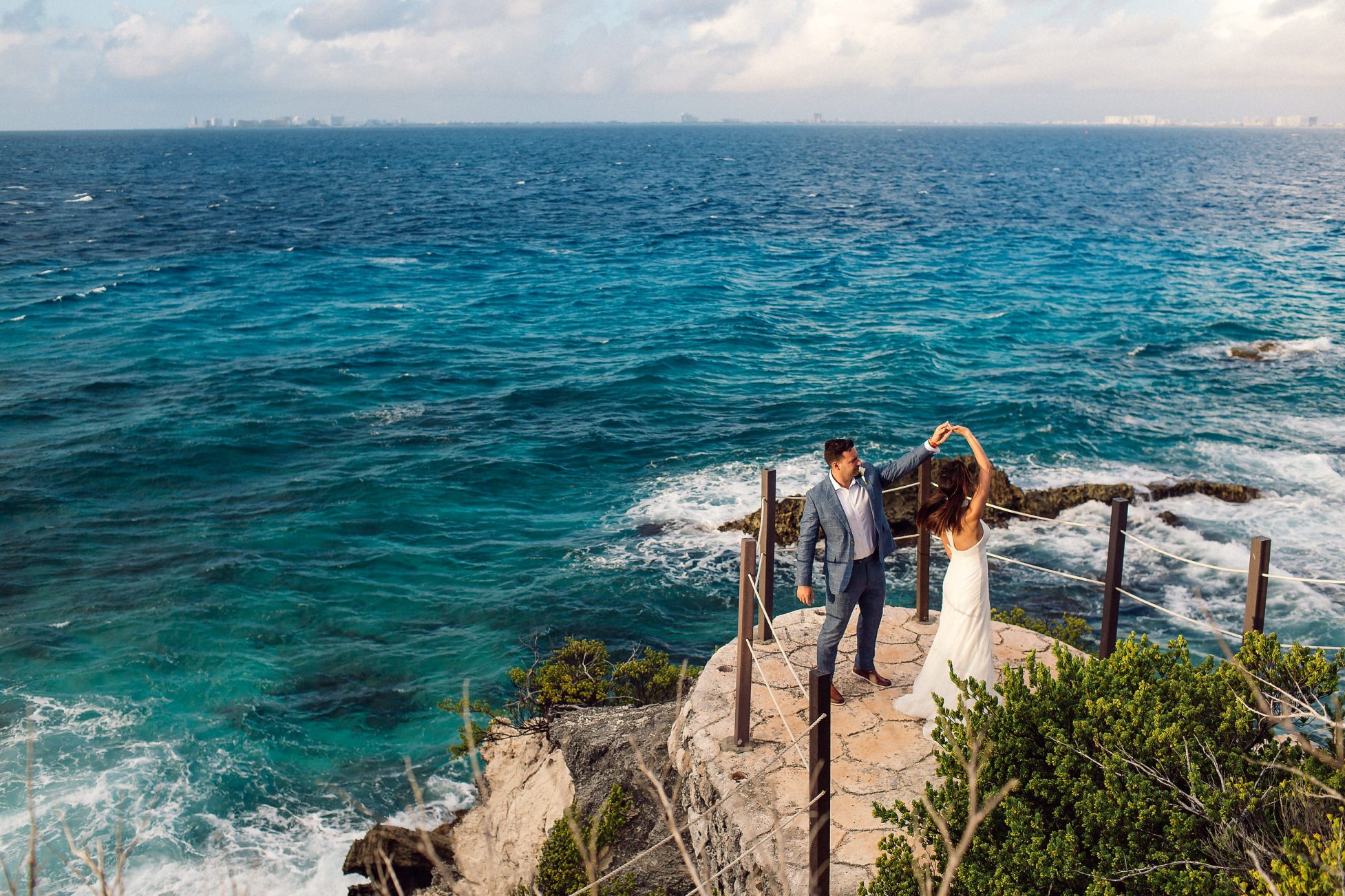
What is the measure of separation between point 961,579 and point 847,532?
952mm

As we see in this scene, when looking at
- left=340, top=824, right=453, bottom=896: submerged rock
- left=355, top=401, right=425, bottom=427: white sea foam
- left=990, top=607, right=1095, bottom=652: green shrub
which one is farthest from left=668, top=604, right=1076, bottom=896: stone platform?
left=355, top=401, right=425, bottom=427: white sea foam

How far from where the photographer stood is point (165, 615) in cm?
1507

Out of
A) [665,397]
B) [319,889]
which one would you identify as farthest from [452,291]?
[319,889]

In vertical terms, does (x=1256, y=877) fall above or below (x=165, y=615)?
above

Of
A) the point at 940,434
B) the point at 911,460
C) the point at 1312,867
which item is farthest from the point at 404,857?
the point at 1312,867

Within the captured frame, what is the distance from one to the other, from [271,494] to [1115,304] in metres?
30.8

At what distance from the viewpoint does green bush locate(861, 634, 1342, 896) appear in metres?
5.00

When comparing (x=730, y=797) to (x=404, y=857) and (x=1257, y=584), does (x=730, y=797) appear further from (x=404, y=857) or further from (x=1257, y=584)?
(x=404, y=857)

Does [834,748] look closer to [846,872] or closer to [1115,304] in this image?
[846,872]

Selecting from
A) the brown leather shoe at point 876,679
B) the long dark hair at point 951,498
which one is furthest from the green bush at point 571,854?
the long dark hair at point 951,498

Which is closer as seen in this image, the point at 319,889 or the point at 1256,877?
the point at 1256,877

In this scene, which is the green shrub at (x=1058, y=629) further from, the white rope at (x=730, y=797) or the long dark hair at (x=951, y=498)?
the white rope at (x=730, y=797)

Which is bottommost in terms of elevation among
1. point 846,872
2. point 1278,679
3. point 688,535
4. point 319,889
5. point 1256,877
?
point 319,889

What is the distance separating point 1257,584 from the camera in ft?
23.1
